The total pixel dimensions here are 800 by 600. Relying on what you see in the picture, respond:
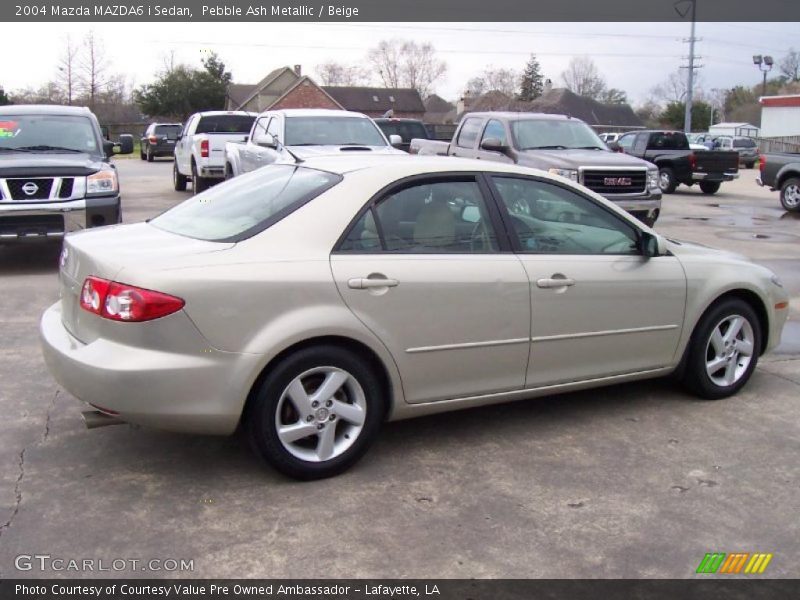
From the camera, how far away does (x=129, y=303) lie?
346cm

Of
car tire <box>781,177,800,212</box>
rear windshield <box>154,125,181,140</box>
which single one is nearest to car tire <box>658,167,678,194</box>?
car tire <box>781,177,800,212</box>

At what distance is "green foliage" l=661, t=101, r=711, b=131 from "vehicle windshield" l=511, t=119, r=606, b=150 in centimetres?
5992

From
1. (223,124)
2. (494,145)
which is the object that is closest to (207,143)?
(223,124)

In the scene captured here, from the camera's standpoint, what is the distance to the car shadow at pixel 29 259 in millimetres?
9031

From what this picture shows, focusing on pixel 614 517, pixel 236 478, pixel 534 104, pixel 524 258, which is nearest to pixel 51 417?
pixel 236 478

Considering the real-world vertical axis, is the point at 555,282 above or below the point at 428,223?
below

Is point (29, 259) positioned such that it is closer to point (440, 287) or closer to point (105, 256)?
Answer: point (105, 256)

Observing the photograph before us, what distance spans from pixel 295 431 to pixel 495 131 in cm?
986

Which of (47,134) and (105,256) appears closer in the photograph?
(105,256)

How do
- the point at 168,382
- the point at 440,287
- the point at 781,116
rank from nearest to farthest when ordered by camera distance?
1. the point at 168,382
2. the point at 440,287
3. the point at 781,116

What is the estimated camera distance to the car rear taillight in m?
3.43

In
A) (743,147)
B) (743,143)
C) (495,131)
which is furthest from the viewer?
(743,143)

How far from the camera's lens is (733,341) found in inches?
201

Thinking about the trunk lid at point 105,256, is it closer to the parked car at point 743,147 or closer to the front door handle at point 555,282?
the front door handle at point 555,282
